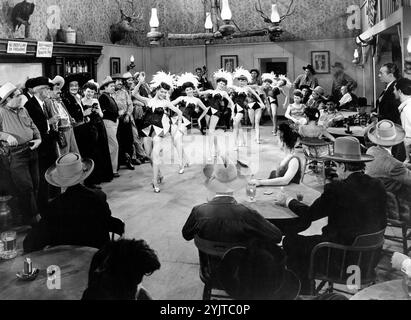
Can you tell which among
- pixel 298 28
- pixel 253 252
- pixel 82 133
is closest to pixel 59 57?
pixel 82 133

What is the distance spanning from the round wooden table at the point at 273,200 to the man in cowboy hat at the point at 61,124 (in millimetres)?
1338

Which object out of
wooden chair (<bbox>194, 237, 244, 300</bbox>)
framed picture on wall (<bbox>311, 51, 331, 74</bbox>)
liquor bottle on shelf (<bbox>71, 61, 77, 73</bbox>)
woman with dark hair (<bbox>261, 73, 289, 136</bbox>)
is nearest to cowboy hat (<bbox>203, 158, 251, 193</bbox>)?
wooden chair (<bbox>194, 237, 244, 300</bbox>)

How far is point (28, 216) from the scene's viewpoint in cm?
308

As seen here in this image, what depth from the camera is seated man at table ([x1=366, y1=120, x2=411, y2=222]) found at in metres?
2.57

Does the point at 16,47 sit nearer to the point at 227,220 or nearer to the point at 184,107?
the point at 184,107

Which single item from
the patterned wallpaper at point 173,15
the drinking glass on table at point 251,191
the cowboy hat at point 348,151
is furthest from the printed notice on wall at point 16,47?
the cowboy hat at point 348,151

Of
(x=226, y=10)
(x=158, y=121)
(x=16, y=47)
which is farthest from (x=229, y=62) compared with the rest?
(x=226, y=10)

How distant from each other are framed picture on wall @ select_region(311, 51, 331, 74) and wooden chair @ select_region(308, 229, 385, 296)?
24.1 ft

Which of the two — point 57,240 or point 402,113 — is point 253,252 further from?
point 402,113

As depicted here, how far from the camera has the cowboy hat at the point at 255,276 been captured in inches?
71.4

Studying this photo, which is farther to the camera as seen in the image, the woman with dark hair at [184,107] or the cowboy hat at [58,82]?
the woman with dark hair at [184,107]

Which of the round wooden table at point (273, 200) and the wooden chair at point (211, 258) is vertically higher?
the round wooden table at point (273, 200)

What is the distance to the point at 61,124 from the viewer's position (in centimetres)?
323

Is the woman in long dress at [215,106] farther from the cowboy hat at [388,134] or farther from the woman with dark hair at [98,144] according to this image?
the cowboy hat at [388,134]
